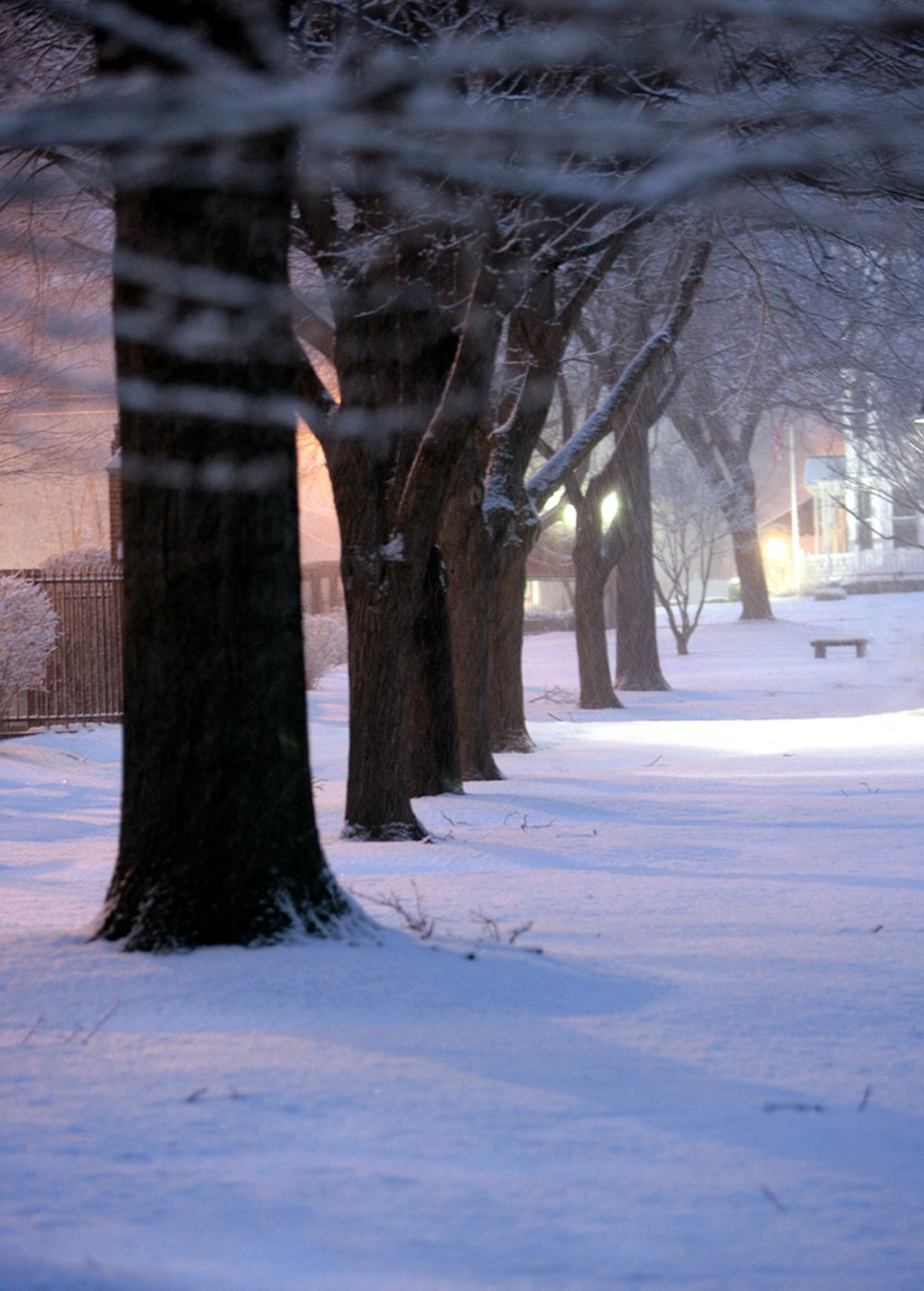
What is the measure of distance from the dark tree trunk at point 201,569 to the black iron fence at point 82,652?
601 inches

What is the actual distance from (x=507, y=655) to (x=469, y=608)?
2814 millimetres

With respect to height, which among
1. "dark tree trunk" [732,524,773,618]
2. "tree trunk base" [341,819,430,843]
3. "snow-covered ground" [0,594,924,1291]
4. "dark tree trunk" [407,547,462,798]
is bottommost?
"snow-covered ground" [0,594,924,1291]

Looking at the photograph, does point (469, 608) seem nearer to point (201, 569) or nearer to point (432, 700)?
point (432, 700)

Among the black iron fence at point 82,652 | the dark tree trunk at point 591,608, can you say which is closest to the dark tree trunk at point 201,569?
the black iron fence at point 82,652

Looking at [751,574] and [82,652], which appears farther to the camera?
[751,574]

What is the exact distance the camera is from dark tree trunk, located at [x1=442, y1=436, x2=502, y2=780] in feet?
41.5

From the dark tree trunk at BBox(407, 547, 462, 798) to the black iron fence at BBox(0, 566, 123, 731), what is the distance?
32.4 ft

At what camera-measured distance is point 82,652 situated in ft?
66.3

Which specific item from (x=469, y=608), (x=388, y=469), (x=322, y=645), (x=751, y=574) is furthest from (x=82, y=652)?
(x=751, y=574)

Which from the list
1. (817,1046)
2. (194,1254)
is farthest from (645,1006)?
(194,1254)

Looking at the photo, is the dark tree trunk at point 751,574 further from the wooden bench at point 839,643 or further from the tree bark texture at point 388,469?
the tree bark texture at point 388,469

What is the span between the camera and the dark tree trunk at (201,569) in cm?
507

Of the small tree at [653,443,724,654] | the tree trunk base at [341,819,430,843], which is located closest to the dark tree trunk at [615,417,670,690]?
the small tree at [653,443,724,654]

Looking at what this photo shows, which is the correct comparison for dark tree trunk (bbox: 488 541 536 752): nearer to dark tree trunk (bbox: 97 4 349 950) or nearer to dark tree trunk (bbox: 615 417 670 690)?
dark tree trunk (bbox: 97 4 349 950)
